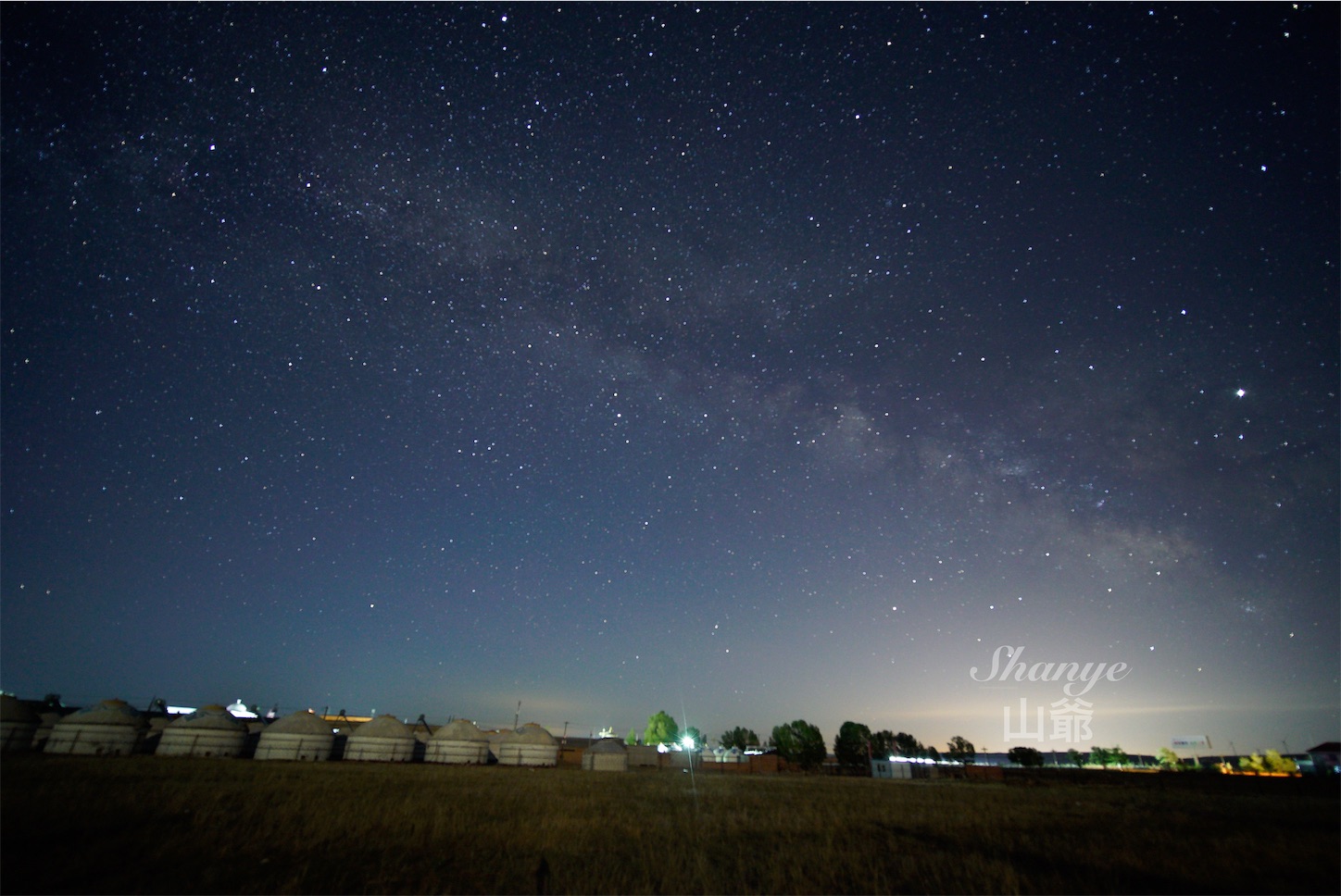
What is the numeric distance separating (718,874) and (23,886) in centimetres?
1014

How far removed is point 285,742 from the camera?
2159 inches

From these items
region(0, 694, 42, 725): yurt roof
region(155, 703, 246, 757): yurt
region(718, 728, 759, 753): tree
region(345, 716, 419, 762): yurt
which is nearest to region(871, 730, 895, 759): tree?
region(718, 728, 759, 753): tree

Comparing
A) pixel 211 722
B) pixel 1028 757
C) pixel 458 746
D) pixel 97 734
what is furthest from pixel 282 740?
pixel 1028 757

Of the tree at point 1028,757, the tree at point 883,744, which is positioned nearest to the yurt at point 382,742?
the tree at point 883,744

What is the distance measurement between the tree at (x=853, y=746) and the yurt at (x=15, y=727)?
92.4 metres

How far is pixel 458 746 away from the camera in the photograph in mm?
65500

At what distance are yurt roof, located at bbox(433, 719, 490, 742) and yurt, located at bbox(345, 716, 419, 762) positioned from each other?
12.8 ft

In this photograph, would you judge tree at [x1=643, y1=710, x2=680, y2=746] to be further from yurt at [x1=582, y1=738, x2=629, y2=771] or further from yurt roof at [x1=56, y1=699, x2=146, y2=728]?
yurt roof at [x1=56, y1=699, x2=146, y2=728]

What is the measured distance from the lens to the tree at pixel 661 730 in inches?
5487

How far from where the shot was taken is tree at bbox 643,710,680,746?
139375 mm

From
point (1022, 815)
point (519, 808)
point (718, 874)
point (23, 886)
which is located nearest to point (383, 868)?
point (23, 886)

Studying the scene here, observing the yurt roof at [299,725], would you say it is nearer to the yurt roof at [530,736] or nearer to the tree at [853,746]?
the yurt roof at [530,736]

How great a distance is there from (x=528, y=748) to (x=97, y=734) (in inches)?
1500

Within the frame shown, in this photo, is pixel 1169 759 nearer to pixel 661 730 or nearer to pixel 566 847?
pixel 661 730
